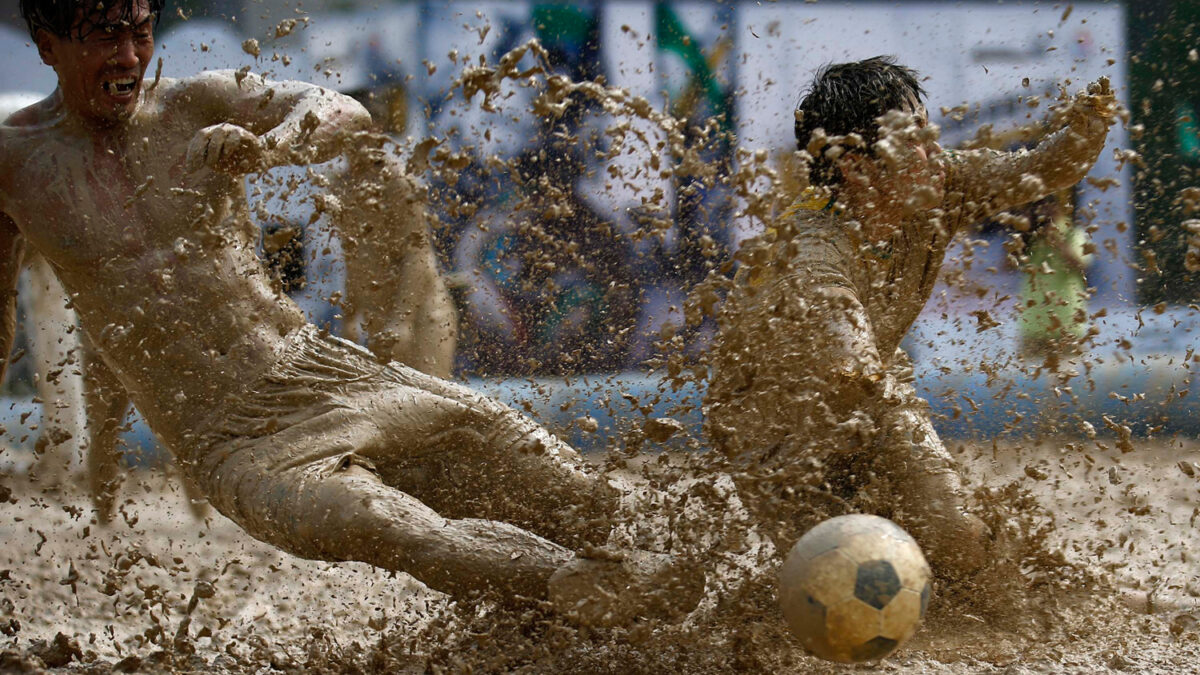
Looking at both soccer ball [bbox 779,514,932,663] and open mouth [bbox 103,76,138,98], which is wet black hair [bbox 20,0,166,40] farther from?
soccer ball [bbox 779,514,932,663]

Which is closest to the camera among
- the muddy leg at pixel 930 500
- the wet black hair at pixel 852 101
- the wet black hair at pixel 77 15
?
the wet black hair at pixel 77 15

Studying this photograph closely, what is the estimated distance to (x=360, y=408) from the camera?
2.56m

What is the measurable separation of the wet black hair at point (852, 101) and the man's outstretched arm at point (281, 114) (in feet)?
4.05

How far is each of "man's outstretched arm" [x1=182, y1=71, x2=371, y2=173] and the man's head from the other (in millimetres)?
163

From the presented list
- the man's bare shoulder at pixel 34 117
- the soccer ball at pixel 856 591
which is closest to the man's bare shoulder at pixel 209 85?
the man's bare shoulder at pixel 34 117

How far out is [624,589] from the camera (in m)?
2.27

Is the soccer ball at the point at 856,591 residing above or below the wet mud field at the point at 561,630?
above

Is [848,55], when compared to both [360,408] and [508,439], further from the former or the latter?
[360,408]

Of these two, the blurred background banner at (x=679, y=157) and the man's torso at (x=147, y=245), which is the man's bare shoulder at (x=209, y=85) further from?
the blurred background banner at (x=679, y=157)

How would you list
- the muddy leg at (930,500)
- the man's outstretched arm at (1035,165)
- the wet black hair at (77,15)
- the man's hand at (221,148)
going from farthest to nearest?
the man's outstretched arm at (1035,165), the muddy leg at (930,500), the wet black hair at (77,15), the man's hand at (221,148)

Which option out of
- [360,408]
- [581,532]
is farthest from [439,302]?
[581,532]

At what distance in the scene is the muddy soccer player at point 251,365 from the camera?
231cm

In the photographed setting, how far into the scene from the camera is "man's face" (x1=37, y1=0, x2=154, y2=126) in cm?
246

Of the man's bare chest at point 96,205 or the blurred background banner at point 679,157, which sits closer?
the man's bare chest at point 96,205
